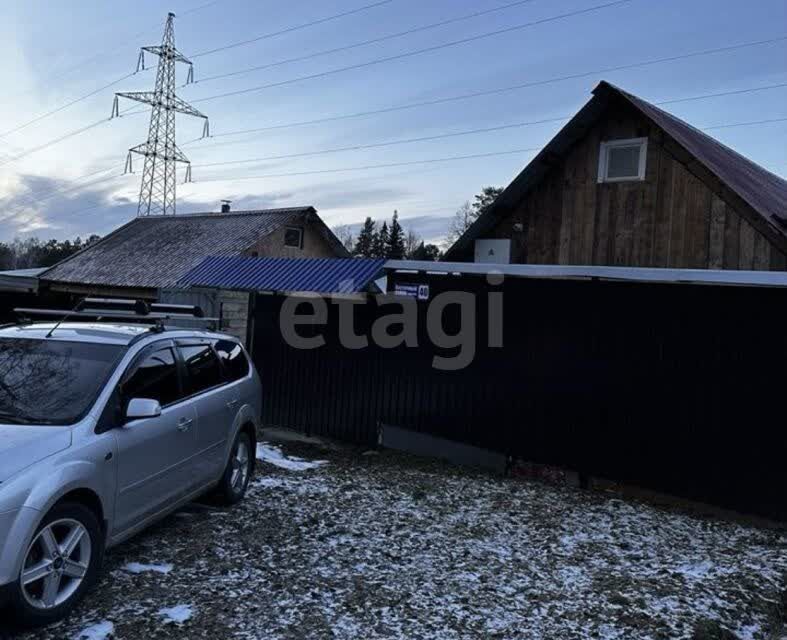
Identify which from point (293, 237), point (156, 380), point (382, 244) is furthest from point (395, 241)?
point (156, 380)

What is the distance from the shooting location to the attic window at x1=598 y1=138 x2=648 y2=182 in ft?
39.1

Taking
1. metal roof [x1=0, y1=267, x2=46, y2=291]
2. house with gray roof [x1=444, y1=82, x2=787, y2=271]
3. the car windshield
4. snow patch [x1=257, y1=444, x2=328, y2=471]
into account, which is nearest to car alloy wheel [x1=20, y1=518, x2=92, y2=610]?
the car windshield

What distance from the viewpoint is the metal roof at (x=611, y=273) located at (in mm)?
6418

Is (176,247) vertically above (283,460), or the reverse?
(176,247)

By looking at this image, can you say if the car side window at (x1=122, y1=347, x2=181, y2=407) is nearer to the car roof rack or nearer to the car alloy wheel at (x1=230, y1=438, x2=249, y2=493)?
the car roof rack

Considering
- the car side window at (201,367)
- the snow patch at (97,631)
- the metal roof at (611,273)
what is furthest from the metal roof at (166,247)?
the snow patch at (97,631)

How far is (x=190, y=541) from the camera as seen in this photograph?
206 inches

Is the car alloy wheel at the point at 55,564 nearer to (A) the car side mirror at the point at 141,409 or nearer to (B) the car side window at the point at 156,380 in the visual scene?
(A) the car side mirror at the point at 141,409

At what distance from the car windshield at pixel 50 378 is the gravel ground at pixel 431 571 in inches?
47.7

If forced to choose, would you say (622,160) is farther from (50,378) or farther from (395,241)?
(395,241)

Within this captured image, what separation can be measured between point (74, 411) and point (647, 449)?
5.93m

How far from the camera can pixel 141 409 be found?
431cm

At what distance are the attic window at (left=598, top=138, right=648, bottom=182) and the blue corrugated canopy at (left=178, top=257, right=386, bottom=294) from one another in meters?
5.46

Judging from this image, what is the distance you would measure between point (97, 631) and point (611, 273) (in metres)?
5.93
